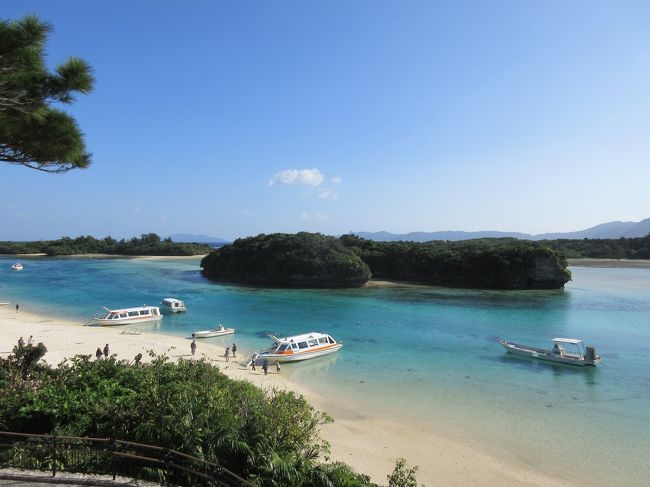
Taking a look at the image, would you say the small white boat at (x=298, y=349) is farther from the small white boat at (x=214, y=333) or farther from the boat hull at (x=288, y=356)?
the small white boat at (x=214, y=333)

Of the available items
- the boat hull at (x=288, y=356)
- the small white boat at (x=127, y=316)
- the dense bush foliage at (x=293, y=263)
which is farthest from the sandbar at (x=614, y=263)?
the small white boat at (x=127, y=316)

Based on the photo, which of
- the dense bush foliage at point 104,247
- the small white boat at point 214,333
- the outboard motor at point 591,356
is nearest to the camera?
the outboard motor at point 591,356

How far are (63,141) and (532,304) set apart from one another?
56.5m

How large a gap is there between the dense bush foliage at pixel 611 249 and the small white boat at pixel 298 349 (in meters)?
110

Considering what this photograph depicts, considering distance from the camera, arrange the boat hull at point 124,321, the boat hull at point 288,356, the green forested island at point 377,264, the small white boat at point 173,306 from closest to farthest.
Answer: the boat hull at point 288,356 < the boat hull at point 124,321 < the small white boat at point 173,306 < the green forested island at point 377,264

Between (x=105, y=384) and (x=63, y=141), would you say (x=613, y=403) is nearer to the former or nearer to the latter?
(x=105, y=384)

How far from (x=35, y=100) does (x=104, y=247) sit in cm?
16616

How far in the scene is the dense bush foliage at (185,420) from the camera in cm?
832

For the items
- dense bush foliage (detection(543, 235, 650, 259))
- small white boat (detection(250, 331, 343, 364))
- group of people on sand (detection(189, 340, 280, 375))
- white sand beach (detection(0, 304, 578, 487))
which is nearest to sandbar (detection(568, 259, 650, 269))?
dense bush foliage (detection(543, 235, 650, 259))

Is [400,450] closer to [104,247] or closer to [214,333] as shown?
[214,333]

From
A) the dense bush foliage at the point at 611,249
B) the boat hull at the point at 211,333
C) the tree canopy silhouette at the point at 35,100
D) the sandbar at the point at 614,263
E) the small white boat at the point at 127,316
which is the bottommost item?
Answer: the boat hull at the point at 211,333

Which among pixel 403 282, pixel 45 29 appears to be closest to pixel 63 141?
pixel 45 29

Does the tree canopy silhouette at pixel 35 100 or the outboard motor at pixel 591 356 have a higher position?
the tree canopy silhouette at pixel 35 100

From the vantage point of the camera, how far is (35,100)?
13180 millimetres
